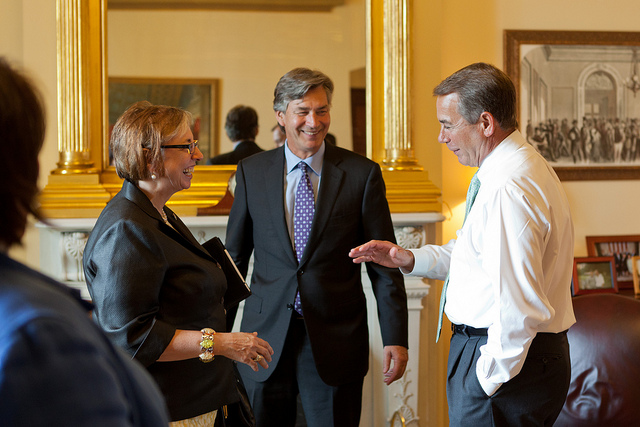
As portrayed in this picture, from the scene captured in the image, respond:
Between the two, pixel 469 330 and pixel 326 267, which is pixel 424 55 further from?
pixel 469 330

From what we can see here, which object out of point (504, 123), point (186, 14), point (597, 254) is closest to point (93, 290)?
point (504, 123)

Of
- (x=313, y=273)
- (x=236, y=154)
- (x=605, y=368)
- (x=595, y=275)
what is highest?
(x=236, y=154)

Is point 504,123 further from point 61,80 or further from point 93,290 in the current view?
point 61,80

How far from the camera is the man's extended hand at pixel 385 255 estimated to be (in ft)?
6.75

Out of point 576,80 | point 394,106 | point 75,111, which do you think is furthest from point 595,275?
point 75,111

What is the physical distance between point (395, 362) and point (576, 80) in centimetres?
242

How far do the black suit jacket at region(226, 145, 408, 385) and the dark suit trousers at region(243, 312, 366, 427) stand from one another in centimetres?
4

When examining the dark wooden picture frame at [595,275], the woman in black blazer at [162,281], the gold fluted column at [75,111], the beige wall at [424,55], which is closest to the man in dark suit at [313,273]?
the woman in black blazer at [162,281]

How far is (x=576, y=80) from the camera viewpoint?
3.78m

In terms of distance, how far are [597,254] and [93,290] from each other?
325cm

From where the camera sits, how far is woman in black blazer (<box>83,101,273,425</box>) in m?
1.49

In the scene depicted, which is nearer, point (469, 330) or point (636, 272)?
point (469, 330)

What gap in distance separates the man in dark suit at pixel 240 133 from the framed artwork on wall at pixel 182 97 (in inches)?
2.5

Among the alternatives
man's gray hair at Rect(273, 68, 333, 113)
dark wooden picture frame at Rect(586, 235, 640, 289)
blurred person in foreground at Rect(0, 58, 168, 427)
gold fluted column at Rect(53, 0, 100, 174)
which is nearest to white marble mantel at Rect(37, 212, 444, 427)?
gold fluted column at Rect(53, 0, 100, 174)
